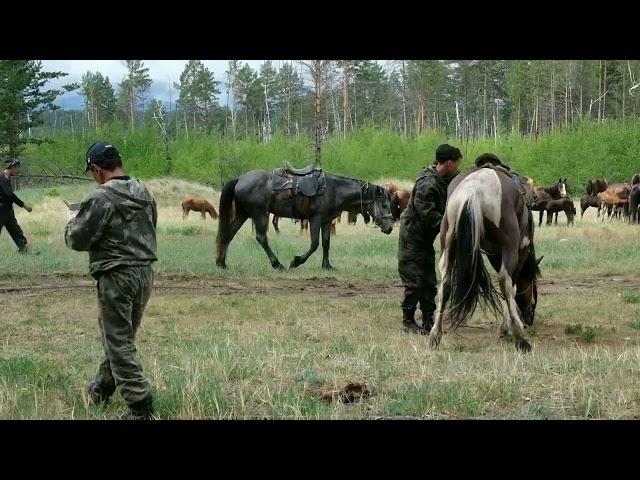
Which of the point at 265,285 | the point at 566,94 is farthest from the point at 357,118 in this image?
the point at 265,285

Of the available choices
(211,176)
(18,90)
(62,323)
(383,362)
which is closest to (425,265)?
(383,362)

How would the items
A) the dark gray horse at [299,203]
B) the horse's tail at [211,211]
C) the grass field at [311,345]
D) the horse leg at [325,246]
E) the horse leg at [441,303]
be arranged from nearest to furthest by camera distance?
the grass field at [311,345]
the horse leg at [441,303]
the horse leg at [325,246]
the dark gray horse at [299,203]
the horse's tail at [211,211]

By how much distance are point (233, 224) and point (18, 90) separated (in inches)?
732

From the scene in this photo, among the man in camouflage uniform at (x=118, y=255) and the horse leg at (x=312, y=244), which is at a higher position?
the man in camouflage uniform at (x=118, y=255)

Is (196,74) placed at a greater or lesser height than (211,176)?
greater

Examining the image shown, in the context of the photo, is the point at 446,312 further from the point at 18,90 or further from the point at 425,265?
the point at 18,90

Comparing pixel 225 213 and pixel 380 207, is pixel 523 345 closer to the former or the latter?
pixel 380 207

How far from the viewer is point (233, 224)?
572 inches

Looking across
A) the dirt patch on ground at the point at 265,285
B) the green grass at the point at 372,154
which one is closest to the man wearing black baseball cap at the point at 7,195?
the dirt patch on ground at the point at 265,285

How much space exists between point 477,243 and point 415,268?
55.7 inches

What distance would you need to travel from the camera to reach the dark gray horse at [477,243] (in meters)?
6.91

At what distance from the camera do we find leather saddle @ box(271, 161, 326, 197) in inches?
578

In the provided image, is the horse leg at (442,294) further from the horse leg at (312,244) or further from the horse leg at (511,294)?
the horse leg at (312,244)

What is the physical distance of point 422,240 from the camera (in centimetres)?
823
